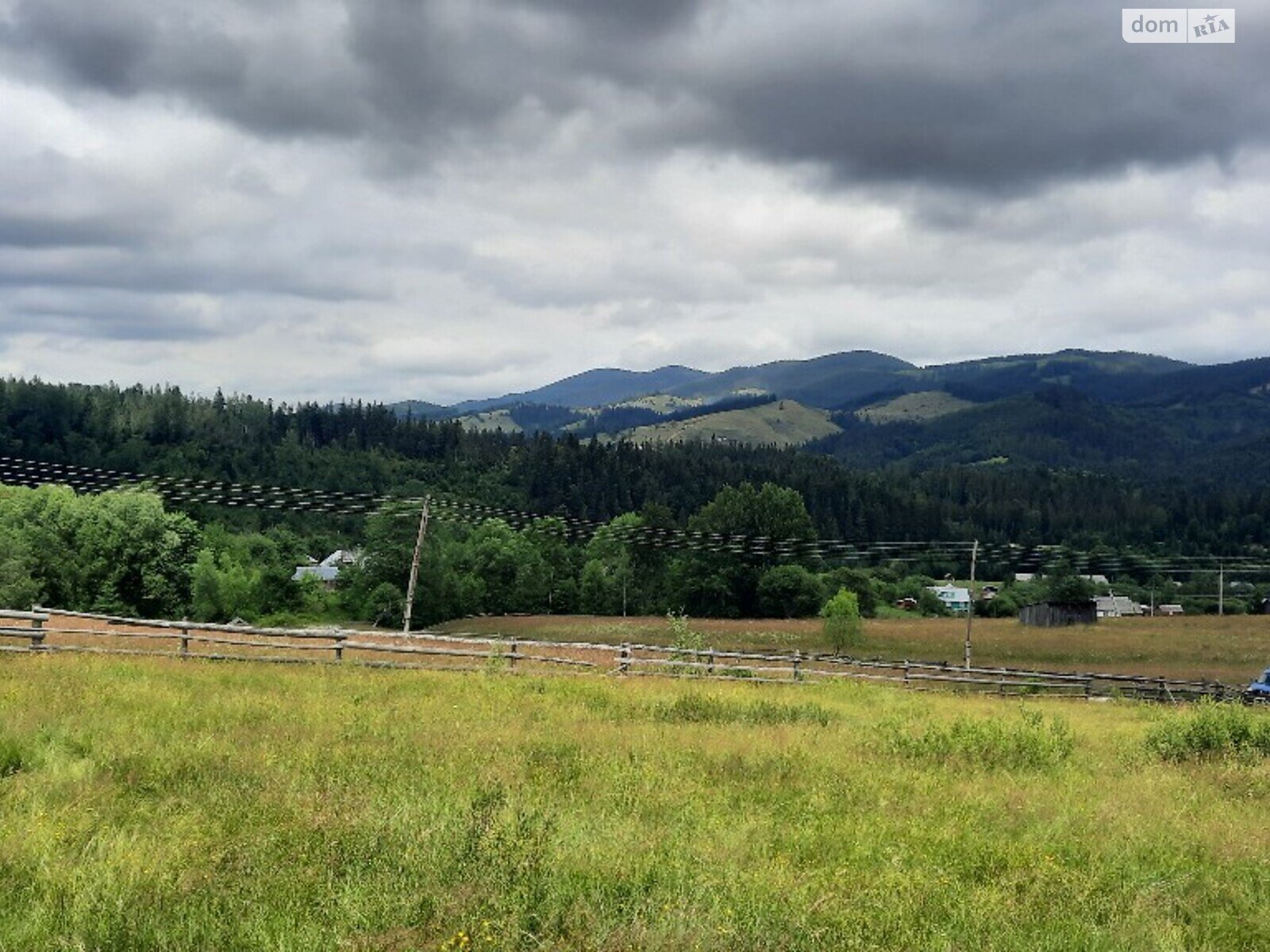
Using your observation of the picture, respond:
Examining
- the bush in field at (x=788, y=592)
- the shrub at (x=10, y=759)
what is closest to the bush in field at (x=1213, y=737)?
the shrub at (x=10, y=759)

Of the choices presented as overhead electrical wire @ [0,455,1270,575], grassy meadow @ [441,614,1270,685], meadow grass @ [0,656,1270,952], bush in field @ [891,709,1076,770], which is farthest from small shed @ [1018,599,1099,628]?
meadow grass @ [0,656,1270,952]

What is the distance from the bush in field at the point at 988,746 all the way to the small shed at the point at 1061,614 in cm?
8475

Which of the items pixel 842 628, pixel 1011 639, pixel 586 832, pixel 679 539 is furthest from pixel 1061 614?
pixel 586 832

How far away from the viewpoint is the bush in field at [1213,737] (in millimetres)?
19469

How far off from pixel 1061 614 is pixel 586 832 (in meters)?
99.3

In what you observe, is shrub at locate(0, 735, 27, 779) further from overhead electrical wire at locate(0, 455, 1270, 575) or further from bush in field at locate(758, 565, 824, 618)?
bush in field at locate(758, 565, 824, 618)

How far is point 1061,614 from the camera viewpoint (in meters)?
100

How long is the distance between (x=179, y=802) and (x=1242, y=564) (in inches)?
7950

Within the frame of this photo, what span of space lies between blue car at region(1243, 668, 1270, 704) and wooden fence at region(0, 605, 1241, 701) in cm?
312

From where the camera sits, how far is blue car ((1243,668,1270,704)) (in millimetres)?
40188

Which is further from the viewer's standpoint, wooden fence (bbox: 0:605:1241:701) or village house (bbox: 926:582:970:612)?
village house (bbox: 926:582:970:612)

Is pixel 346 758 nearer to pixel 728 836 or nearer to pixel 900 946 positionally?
pixel 728 836

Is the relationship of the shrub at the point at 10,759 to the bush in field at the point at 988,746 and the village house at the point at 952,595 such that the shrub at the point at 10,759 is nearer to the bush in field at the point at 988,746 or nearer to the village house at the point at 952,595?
the bush in field at the point at 988,746

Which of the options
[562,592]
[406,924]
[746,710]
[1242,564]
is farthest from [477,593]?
[1242,564]
